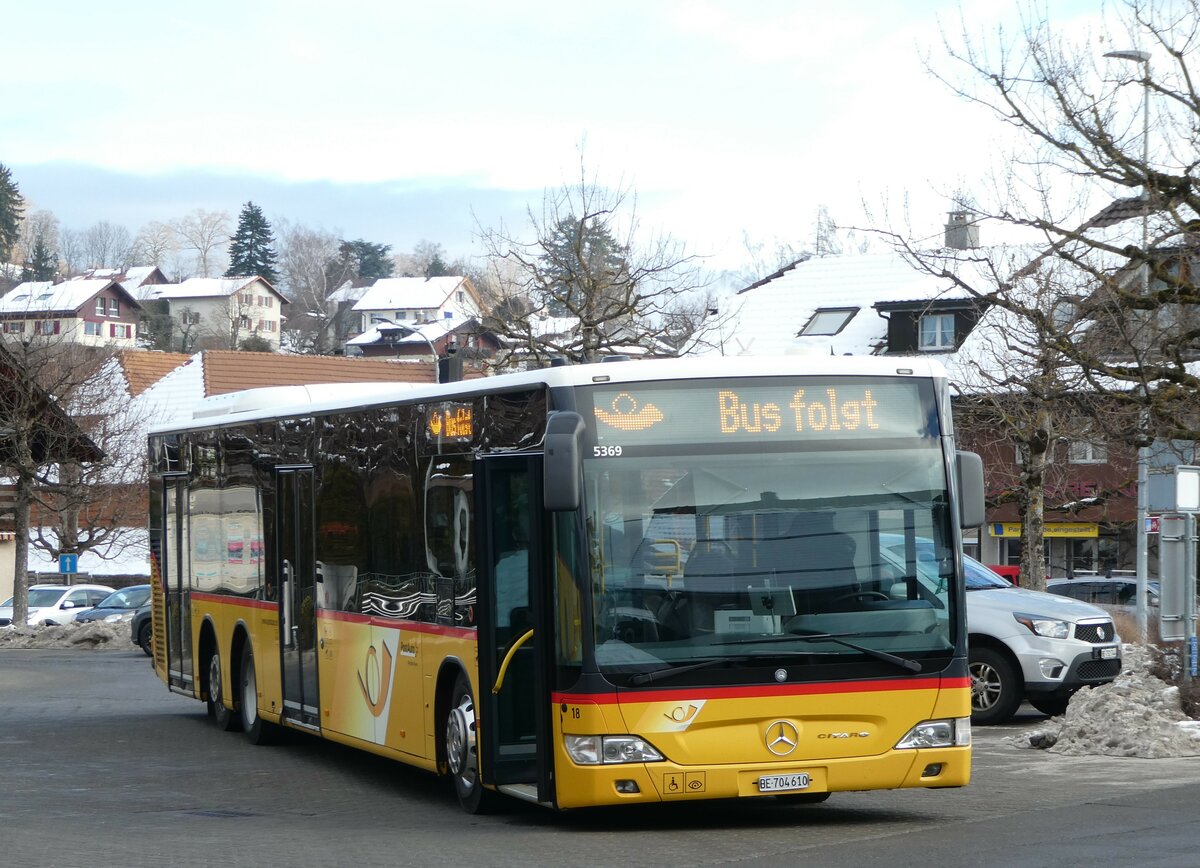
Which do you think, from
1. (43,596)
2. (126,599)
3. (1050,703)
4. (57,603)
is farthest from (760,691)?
(43,596)

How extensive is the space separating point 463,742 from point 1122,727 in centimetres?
576

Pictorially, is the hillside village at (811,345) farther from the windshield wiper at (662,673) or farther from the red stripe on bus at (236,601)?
the windshield wiper at (662,673)

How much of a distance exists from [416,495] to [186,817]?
254 cm

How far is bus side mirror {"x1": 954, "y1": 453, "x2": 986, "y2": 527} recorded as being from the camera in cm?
997

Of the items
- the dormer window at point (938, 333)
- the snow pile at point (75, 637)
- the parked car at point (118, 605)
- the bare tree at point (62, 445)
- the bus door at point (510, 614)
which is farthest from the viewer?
the dormer window at point (938, 333)

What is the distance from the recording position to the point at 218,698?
56.6ft

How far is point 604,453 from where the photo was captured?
9.62 m

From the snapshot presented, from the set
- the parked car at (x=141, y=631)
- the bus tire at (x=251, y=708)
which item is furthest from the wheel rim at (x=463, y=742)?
the parked car at (x=141, y=631)

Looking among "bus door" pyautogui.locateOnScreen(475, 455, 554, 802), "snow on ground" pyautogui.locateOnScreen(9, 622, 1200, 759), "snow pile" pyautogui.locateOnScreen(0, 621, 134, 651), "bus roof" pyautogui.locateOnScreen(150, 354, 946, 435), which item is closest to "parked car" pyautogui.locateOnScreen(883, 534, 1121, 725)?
"snow on ground" pyautogui.locateOnScreen(9, 622, 1200, 759)

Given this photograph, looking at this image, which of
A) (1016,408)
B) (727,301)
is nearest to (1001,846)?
(1016,408)

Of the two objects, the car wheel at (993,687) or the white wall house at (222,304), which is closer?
the car wheel at (993,687)

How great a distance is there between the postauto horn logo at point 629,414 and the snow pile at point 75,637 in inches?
1101

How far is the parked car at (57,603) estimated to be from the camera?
42.2m

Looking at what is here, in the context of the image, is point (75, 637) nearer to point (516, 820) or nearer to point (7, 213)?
point (516, 820)
